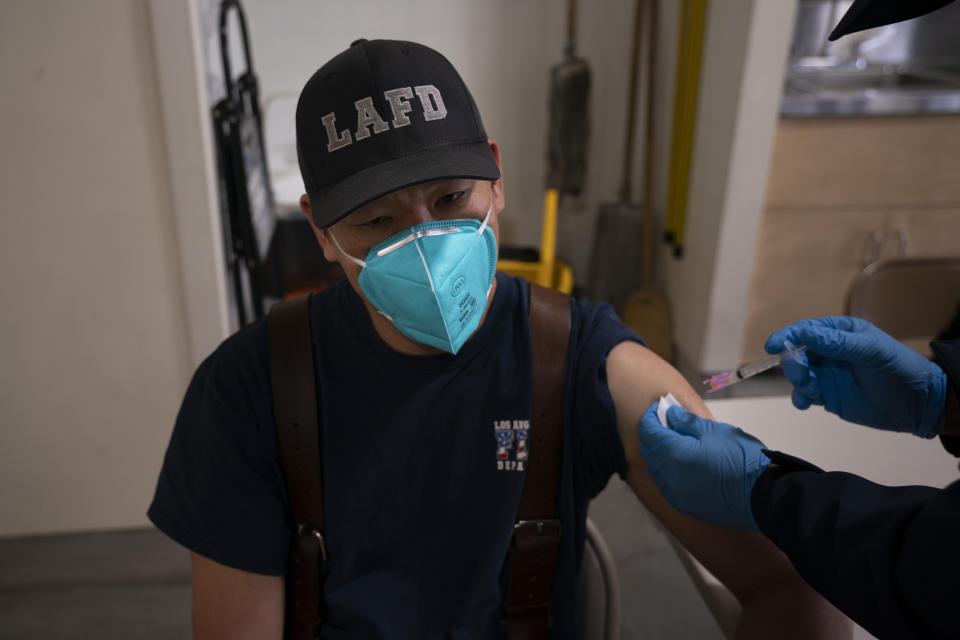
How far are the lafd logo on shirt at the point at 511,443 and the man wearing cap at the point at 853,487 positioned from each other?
0.55ft

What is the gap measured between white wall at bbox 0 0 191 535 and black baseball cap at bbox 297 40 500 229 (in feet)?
3.18

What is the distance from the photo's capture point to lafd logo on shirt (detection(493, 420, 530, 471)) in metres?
1.05

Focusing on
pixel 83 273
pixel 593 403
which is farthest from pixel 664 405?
pixel 83 273

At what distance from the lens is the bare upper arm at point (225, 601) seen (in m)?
1.03

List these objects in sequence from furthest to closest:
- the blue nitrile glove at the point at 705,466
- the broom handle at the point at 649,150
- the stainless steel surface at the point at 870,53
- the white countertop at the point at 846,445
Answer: the stainless steel surface at the point at 870,53
the broom handle at the point at 649,150
the white countertop at the point at 846,445
the blue nitrile glove at the point at 705,466

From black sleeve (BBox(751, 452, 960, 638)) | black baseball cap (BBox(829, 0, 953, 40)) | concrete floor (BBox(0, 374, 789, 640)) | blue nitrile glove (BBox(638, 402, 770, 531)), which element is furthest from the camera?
concrete floor (BBox(0, 374, 789, 640))

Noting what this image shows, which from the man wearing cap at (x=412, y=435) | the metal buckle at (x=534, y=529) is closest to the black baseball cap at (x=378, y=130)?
the man wearing cap at (x=412, y=435)

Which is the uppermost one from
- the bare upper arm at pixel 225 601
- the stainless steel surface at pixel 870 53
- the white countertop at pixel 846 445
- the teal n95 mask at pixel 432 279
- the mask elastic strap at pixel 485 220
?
the stainless steel surface at pixel 870 53

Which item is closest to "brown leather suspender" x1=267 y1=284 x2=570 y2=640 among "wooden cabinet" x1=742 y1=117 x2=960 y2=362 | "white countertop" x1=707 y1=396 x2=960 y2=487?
"white countertop" x1=707 y1=396 x2=960 y2=487

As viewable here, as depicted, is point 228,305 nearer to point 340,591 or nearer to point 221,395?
point 221,395

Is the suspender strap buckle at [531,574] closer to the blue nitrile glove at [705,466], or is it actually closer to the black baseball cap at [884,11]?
the blue nitrile glove at [705,466]

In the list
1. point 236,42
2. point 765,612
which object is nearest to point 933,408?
point 765,612

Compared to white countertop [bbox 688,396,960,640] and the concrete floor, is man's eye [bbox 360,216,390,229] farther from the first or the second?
the concrete floor

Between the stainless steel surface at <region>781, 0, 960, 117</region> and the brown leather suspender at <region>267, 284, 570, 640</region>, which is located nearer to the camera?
the brown leather suspender at <region>267, 284, 570, 640</region>
